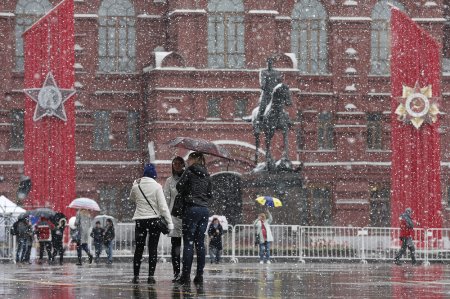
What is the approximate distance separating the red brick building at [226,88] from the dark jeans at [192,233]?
31729 millimetres

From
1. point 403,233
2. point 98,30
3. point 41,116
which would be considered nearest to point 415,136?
point 403,233

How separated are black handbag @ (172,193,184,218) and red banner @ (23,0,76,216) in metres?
25.6

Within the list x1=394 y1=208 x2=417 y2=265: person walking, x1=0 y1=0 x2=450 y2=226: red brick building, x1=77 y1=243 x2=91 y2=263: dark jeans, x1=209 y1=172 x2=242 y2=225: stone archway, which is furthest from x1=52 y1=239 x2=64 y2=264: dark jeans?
x1=0 y1=0 x2=450 y2=226: red brick building

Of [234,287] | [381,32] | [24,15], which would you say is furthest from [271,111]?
[234,287]

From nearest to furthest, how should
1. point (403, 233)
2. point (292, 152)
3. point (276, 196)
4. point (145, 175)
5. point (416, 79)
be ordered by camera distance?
point (145, 175)
point (403, 233)
point (276, 196)
point (416, 79)
point (292, 152)

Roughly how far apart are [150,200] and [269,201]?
18973 millimetres

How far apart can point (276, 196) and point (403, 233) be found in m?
5.75

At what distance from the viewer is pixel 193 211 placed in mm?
18375

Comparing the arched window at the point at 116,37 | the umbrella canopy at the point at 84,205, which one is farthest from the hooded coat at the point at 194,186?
the arched window at the point at 116,37

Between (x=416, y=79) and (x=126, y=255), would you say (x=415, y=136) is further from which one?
(x=126, y=255)

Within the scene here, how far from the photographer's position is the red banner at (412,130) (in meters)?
42.6

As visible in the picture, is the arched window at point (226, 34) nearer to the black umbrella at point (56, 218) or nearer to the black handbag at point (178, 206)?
the black umbrella at point (56, 218)

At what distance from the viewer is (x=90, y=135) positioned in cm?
5366

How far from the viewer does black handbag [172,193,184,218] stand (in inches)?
728
